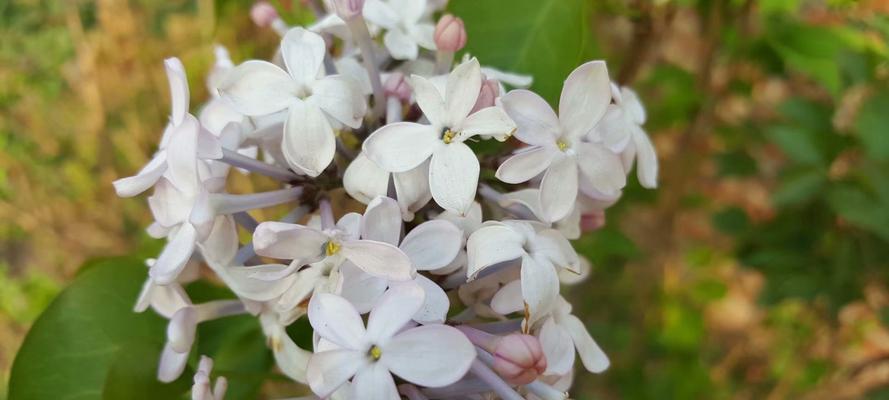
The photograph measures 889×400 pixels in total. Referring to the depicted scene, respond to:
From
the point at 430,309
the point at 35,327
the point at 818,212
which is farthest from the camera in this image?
the point at 818,212

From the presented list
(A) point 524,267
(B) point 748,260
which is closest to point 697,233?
(B) point 748,260

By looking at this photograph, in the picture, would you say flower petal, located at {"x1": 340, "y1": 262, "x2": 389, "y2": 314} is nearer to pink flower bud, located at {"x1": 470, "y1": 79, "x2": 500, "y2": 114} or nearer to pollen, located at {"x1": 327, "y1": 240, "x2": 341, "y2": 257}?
pollen, located at {"x1": 327, "y1": 240, "x2": 341, "y2": 257}

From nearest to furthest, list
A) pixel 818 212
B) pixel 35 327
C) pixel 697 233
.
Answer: pixel 35 327
pixel 818 212
pixel 697 233

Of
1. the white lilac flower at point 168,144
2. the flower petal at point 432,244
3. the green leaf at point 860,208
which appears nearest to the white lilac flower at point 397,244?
the flower petal at point 432,244

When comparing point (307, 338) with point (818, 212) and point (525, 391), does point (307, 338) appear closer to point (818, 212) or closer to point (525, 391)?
point (525, 391)

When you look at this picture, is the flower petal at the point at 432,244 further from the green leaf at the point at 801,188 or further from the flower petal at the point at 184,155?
the green leaf at the point at 801,188

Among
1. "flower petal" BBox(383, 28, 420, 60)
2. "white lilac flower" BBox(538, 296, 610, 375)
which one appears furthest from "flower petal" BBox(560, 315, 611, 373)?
"flower petal" BBox(383, 28, 420, 60)
